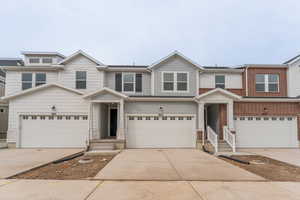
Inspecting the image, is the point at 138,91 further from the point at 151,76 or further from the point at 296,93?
the point at 296,93

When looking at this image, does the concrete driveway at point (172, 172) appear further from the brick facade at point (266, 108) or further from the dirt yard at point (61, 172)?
the brick facade at point (266, 108)

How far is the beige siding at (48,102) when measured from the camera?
1273cm

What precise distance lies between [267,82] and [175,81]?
791 centimetres

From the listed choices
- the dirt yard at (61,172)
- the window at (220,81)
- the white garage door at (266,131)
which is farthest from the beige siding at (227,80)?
the dirt yard at (61,172)

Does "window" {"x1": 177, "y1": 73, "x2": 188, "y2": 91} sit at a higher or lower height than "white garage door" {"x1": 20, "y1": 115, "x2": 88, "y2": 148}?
higher

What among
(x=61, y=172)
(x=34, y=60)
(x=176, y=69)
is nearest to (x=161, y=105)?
A: (x=176, y=69)

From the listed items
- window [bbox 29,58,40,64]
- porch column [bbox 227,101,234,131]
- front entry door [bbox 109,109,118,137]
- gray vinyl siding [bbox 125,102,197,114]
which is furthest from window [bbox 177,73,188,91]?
window [bbox 29,58,40,64]

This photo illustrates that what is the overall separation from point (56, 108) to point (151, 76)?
23.7 ft

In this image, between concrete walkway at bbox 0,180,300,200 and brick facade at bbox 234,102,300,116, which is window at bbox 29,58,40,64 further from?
brick facade at bbox 234,102,300,116

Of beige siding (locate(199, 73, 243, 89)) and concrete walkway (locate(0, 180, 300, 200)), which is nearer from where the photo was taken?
concrete walkway (locate(0, 180, 300, 200))

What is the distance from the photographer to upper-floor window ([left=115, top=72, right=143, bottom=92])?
48.5 feet

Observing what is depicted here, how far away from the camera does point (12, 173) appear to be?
6238 millimetres

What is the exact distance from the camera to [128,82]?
14.9 meters

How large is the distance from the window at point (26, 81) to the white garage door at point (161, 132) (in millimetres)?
8695
